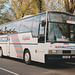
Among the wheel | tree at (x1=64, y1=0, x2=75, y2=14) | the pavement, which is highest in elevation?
tree at (x1=64, y1=0, x2=75, y2=14)

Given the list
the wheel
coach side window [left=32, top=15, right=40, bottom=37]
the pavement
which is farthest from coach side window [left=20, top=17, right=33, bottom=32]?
the pavement

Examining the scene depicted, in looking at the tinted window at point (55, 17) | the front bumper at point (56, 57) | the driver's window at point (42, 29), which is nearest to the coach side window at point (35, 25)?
the driver's window at point (42, 29)

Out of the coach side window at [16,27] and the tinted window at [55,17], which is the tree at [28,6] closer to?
the coach side window at [16,27]

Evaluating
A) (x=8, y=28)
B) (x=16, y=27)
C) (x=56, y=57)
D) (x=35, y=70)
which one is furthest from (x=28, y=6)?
(x=35, y=70)

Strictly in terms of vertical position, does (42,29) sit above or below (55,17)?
below

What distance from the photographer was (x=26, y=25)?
543 inches

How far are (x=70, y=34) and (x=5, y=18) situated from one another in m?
35.6

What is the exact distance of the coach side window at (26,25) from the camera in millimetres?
13258

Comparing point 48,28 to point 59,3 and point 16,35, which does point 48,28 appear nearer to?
point 16,35

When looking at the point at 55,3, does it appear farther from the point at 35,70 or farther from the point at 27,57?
the point at 35,70

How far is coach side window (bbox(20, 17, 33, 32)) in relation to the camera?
43.5 ft

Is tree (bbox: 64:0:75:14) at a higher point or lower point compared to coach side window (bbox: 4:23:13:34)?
higher

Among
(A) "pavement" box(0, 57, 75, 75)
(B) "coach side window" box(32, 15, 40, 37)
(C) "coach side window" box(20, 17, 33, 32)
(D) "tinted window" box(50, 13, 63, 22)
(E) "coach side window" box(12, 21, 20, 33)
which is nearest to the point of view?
(A) "pavement" box(0, 57, 75, 75)

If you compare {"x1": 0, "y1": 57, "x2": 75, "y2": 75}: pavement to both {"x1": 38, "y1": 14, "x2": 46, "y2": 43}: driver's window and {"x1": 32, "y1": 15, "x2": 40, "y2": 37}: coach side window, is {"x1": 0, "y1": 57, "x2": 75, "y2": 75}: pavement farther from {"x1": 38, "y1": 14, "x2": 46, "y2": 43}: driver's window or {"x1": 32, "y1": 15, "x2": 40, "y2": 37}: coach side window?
{"x1": 32, "y1": 15, "x2": 40, "y2": 37}: coach side window
